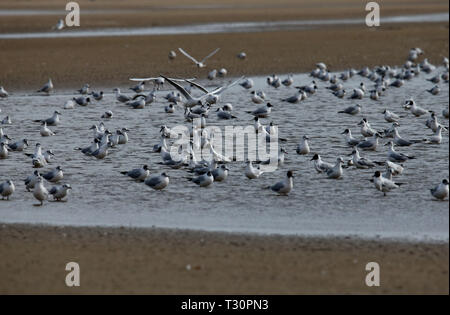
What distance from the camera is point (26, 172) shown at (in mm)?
15750

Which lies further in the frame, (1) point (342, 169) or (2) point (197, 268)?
(1) point (342, 169)

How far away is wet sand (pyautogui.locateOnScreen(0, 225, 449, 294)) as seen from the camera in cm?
889

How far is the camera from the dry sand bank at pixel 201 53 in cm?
2859

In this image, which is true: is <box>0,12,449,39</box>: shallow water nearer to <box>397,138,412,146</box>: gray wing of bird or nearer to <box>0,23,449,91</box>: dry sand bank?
<box>0,23,449,91</box>: dry sand bank

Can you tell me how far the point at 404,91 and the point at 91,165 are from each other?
13.7 meters

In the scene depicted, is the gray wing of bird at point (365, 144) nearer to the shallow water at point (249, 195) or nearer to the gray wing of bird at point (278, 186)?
the shallow water at point (249, 195)

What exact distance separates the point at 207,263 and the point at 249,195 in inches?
161

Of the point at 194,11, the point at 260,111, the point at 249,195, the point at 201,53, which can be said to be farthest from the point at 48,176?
the point at 194,11

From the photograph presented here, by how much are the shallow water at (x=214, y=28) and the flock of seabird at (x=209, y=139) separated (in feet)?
39.7

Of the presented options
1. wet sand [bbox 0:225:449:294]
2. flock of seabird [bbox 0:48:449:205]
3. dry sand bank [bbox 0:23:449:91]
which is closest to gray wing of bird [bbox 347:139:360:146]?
flock of seabird [bbox 0:48:449:205]

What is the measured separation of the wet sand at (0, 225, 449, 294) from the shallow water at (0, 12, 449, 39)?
2819 cm

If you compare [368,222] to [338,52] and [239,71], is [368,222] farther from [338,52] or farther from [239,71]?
[338,52]

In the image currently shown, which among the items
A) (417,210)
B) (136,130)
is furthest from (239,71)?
(417,210)
